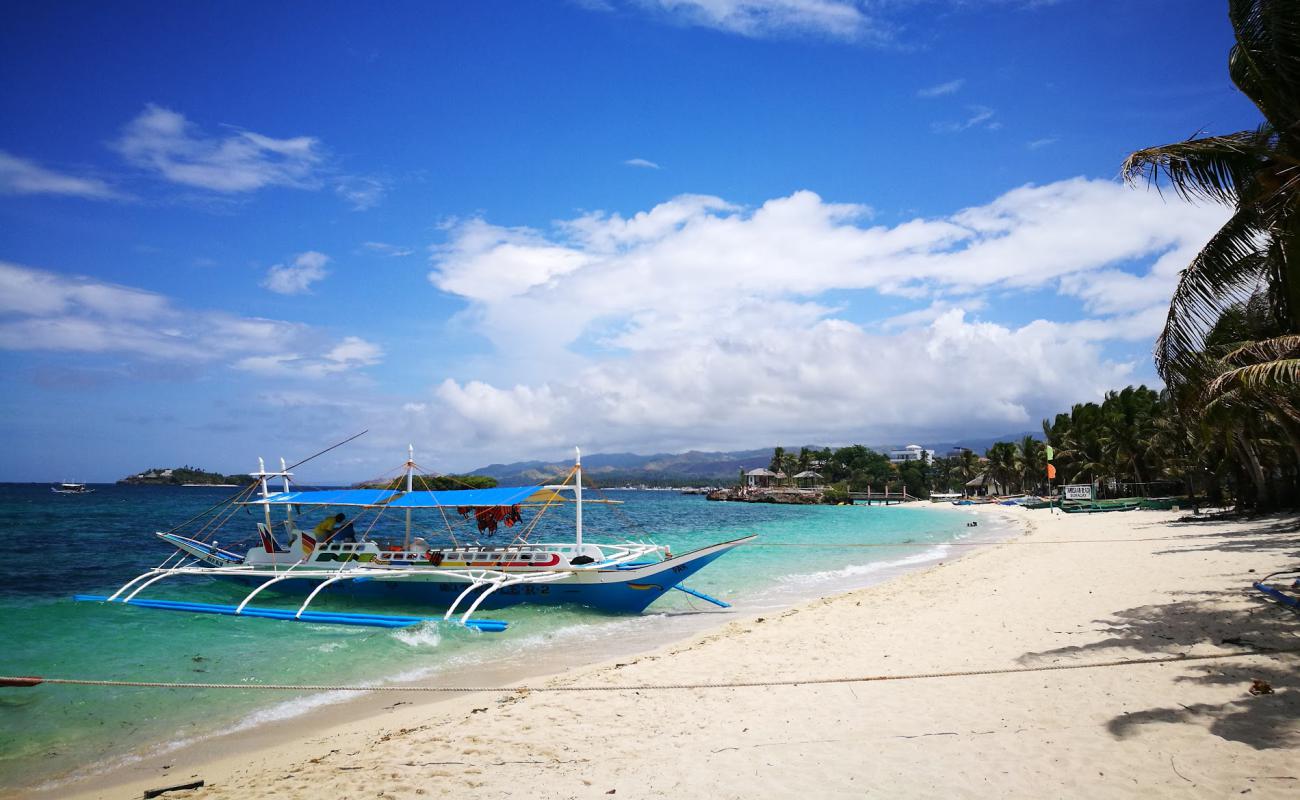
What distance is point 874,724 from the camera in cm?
636

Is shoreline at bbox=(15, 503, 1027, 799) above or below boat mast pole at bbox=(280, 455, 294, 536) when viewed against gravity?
below

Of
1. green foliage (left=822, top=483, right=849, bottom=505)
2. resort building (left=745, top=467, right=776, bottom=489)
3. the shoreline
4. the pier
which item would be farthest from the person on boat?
resort building (left=745, top=467, right=776, bottom=489)

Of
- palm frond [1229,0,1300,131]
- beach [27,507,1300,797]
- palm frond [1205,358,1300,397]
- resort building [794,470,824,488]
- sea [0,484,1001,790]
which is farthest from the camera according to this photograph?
resort building [794,470,824,488]

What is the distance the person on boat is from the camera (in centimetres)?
1925

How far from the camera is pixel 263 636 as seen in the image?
13.7 metres

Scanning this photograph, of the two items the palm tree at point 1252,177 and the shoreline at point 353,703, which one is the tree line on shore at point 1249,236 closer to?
the palm tree at point 1252,177

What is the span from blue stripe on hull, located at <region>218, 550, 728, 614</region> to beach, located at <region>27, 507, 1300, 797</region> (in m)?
3.82

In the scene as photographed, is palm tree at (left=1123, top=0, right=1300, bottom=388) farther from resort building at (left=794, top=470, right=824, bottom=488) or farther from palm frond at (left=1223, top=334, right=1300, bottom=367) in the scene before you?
resort building at (left=794, top=470, right=824, bottom=488)

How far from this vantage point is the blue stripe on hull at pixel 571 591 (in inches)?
593

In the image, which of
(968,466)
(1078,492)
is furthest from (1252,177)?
(968,466)

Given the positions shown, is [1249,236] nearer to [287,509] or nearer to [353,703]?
[353,703]

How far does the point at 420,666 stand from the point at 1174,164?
12593 mm

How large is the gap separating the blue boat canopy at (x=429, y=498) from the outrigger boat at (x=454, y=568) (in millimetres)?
33

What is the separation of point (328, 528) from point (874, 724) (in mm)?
17243
